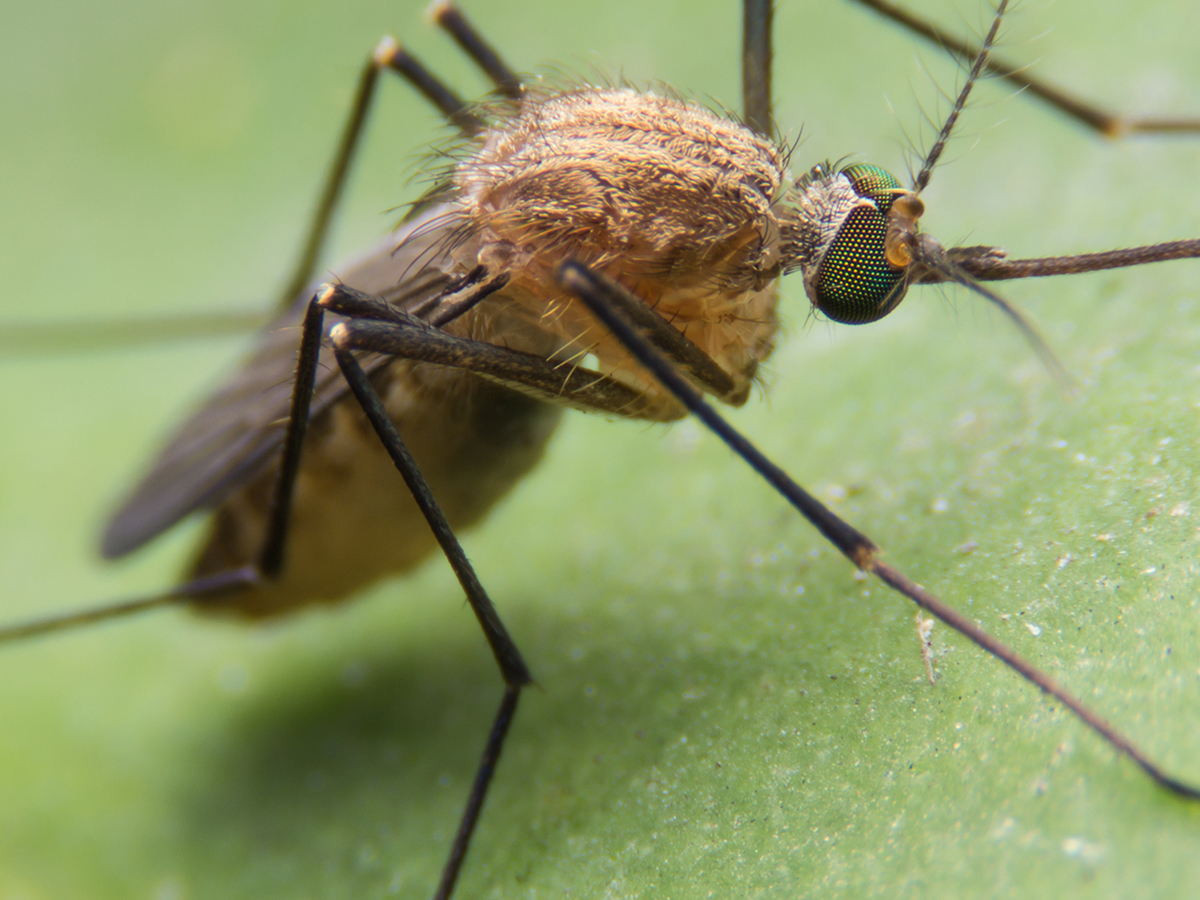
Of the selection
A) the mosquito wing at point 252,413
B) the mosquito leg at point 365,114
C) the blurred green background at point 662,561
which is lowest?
the blurred green background at point 662,561

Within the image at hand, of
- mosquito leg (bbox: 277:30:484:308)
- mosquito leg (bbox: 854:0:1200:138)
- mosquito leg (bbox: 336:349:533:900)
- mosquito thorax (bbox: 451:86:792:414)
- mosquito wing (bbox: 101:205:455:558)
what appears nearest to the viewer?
mosquito leg (bbox: 336:349:533:900)

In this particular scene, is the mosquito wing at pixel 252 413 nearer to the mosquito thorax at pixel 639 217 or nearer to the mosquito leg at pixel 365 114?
the mosquito thorax at pixel 639 217

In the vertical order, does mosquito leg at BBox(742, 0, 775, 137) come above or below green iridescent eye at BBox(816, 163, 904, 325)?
above

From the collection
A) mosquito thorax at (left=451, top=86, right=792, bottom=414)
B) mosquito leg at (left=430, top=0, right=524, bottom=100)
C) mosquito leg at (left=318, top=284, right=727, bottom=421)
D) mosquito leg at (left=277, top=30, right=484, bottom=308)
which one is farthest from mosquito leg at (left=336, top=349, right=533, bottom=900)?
mosquito leg at (left=430, top=0, right=524, bottom=100)

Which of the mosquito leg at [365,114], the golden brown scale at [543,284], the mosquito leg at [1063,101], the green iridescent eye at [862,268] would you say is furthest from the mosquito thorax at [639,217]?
the mosquito leg at [1063,101]

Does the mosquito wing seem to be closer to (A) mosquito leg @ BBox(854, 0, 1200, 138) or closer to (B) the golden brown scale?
(B) the golden brown scale

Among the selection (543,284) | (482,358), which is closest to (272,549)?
(482,358)
